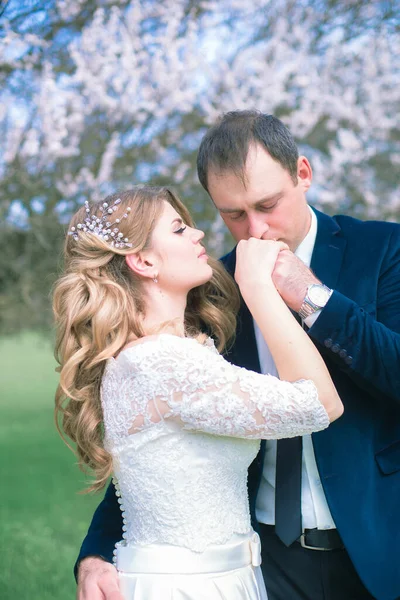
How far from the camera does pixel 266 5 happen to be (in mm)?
8133

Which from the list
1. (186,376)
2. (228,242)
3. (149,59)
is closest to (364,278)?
(186,376)

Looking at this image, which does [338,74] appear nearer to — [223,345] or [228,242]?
[228,242]

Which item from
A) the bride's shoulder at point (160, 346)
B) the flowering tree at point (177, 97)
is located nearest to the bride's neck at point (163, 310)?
the bride's shoulder at point (160, 346)

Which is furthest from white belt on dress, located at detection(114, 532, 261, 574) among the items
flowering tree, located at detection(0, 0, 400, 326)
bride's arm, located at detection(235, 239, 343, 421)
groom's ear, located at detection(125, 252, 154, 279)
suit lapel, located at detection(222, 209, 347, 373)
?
flowering tree, located at detection(0, 0, 400, 326)

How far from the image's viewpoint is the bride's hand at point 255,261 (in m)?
2.27

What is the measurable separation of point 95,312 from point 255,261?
1.65 ft

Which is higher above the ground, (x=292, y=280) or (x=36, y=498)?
(x=292, y=280)

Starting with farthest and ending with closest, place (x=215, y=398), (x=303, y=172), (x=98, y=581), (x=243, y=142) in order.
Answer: (x=303, y=172) → (x=243, y=142) → (x=98, y=581) → (x=215, y=398)

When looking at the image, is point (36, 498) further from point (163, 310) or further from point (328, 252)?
point (328, 252)

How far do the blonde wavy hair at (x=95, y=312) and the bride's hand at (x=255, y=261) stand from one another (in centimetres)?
30

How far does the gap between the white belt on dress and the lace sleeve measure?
0.36m

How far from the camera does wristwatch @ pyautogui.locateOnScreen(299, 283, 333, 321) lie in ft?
7.25

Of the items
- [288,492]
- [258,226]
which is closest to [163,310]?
[258,226]

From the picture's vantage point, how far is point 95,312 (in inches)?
93.6
